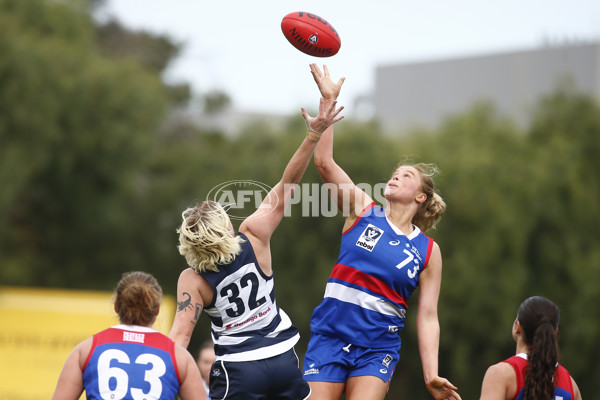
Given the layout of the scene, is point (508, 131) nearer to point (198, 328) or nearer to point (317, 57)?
point (198, 328)

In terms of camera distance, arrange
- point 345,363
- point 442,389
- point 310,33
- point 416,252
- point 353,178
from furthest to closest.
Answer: point 353,178
point 310,33
point 416,252
point 345,363
point 442,389

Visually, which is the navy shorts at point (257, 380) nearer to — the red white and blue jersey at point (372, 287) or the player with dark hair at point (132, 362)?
the player with dark hair at point (132, 362)

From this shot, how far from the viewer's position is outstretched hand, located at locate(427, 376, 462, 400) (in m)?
4.55

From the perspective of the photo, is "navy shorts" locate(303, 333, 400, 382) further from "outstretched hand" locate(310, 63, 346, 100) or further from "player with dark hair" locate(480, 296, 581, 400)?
"outstretched hand" locate(310, 63, 346, 100)

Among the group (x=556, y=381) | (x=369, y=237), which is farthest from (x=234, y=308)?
→ (x=556, y=381)

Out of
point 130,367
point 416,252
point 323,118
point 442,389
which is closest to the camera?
point 130,367

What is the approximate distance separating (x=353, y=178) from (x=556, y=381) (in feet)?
52.2

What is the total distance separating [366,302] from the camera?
494cm

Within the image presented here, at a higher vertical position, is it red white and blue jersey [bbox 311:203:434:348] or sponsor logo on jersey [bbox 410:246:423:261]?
sponsor logo on jersey [bbox 410:246:423:261]

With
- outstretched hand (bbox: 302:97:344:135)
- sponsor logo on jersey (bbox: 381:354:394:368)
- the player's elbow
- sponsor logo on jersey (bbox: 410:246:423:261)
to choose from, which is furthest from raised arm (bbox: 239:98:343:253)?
sponsor logo on jersey (bbox: 381:354:394:368)

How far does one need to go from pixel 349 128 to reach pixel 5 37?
9.13m

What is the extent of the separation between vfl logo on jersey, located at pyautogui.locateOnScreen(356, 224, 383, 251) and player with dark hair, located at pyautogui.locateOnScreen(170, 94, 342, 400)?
2.63 ft

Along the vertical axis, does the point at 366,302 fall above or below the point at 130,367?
above

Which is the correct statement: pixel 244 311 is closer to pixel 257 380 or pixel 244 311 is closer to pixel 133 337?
pixel 257 380
